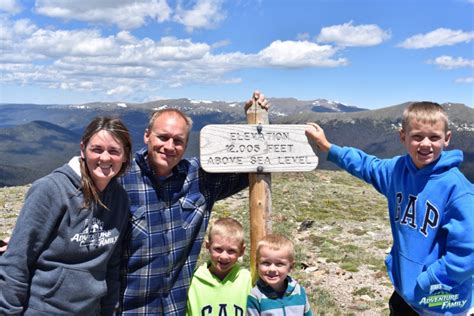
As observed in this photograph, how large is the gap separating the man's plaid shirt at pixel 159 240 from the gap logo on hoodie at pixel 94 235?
351mm

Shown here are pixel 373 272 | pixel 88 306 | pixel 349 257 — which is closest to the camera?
pixel 88 306

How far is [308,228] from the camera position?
17984mm

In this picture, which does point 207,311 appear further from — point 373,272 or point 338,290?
point 373,272

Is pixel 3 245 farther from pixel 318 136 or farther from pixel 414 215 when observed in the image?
pixel 414 215

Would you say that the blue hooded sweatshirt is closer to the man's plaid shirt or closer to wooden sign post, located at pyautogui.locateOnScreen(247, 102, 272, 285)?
wooden sign post, located at pyautogui.locateOnScreen(247, 102, 272, 285)

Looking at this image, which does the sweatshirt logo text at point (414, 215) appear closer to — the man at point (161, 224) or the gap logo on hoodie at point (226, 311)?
the gap logo on hoodie at point (226, 311)

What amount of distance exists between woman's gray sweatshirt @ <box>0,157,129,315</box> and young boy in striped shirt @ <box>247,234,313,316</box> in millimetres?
1611

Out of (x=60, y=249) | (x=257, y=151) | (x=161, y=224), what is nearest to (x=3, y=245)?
(x=60, y=249)

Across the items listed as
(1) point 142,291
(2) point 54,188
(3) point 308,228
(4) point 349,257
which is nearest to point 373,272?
(4) point 349,257

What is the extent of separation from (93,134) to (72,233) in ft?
3.08

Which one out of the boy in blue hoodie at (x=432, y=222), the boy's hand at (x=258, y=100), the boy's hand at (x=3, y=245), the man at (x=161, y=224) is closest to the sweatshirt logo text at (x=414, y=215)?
the boy in blue hoodie at (x=432, y=222)

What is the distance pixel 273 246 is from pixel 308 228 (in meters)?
13.4

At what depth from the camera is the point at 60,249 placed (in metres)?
3.95

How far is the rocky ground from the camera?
10328 mm
